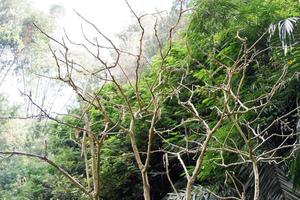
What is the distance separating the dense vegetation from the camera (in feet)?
5.03

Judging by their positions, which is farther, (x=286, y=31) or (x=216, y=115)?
(x=216, y=115)

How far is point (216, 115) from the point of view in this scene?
278cm

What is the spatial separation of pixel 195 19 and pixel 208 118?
688 mm

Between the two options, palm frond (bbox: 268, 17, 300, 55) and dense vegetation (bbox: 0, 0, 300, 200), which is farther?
palm frond (bbox: 268, 17, 300, 55)

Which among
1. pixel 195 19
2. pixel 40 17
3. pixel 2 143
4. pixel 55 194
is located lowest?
pixel 55 194

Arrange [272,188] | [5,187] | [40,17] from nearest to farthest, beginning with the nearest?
[272,188] < [5,187] < [40,17]

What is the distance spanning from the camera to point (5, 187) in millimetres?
7477

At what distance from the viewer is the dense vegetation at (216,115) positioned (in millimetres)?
1534

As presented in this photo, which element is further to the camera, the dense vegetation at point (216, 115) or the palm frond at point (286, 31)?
the palm frond at point (286, 31)

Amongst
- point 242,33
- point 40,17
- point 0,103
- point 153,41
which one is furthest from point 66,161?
point 40,17

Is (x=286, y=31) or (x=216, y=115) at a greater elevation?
(x=286, y=31)

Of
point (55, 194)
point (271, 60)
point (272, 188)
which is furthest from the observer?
point (55, 194)

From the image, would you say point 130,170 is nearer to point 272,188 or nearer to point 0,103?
point 272,188

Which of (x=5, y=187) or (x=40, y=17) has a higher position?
(x=40, y=17)
